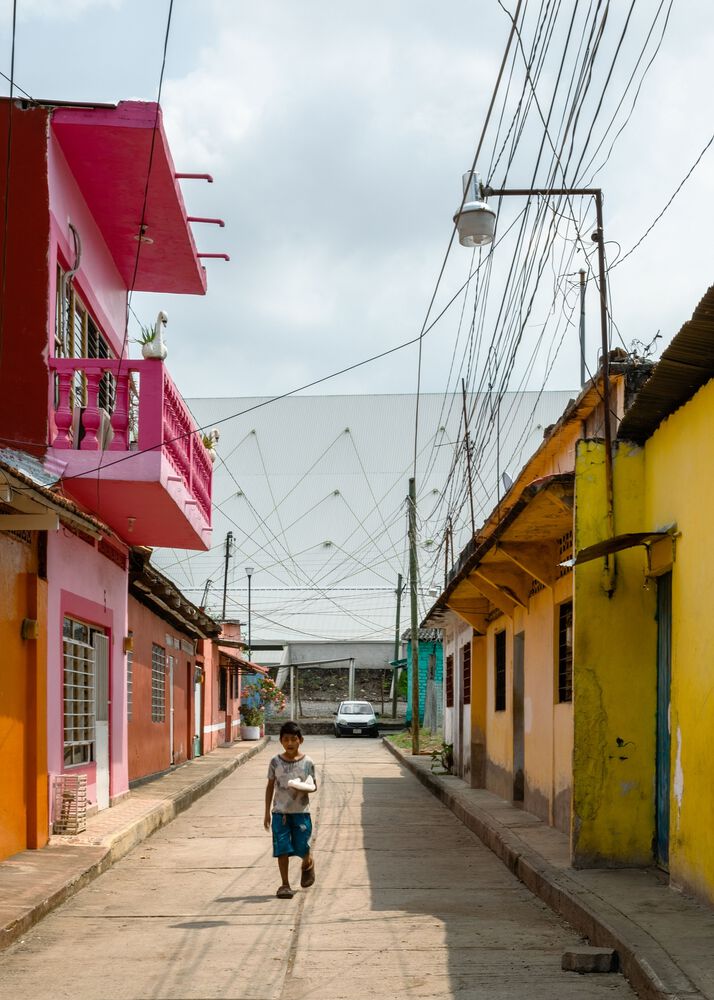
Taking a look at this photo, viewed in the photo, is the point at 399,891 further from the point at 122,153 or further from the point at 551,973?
the point at 122,153

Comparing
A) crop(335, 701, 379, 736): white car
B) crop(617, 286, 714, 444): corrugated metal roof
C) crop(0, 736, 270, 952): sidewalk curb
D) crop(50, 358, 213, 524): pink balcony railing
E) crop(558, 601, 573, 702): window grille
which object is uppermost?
crop(50, 358, 213, 524): pink balcony railing

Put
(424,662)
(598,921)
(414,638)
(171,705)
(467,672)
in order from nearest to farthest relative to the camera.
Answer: (598,921), (467,672), (171,705), (414,638), (424,662)

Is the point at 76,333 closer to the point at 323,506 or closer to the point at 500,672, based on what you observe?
the point at 500,672

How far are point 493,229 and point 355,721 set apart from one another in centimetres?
3719

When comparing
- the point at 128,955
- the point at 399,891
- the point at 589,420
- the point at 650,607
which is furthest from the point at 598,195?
the point at 128,955

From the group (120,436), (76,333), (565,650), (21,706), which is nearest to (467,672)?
(565,650)

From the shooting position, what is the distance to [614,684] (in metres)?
10.1

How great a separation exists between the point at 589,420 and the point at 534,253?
2997 mm

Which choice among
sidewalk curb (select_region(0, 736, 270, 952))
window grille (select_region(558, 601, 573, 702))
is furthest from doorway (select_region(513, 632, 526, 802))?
sidewalk curb (select_region(0, 736, 270, 952))

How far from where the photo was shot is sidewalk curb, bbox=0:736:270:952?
26.6 ft

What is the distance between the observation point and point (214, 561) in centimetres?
5478

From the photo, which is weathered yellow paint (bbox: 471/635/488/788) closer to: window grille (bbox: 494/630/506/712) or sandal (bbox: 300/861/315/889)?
window grille (bbox: 494/630/506/712)

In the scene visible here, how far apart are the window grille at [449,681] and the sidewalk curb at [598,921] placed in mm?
13777

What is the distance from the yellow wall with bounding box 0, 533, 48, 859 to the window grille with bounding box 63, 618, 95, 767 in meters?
1.91
